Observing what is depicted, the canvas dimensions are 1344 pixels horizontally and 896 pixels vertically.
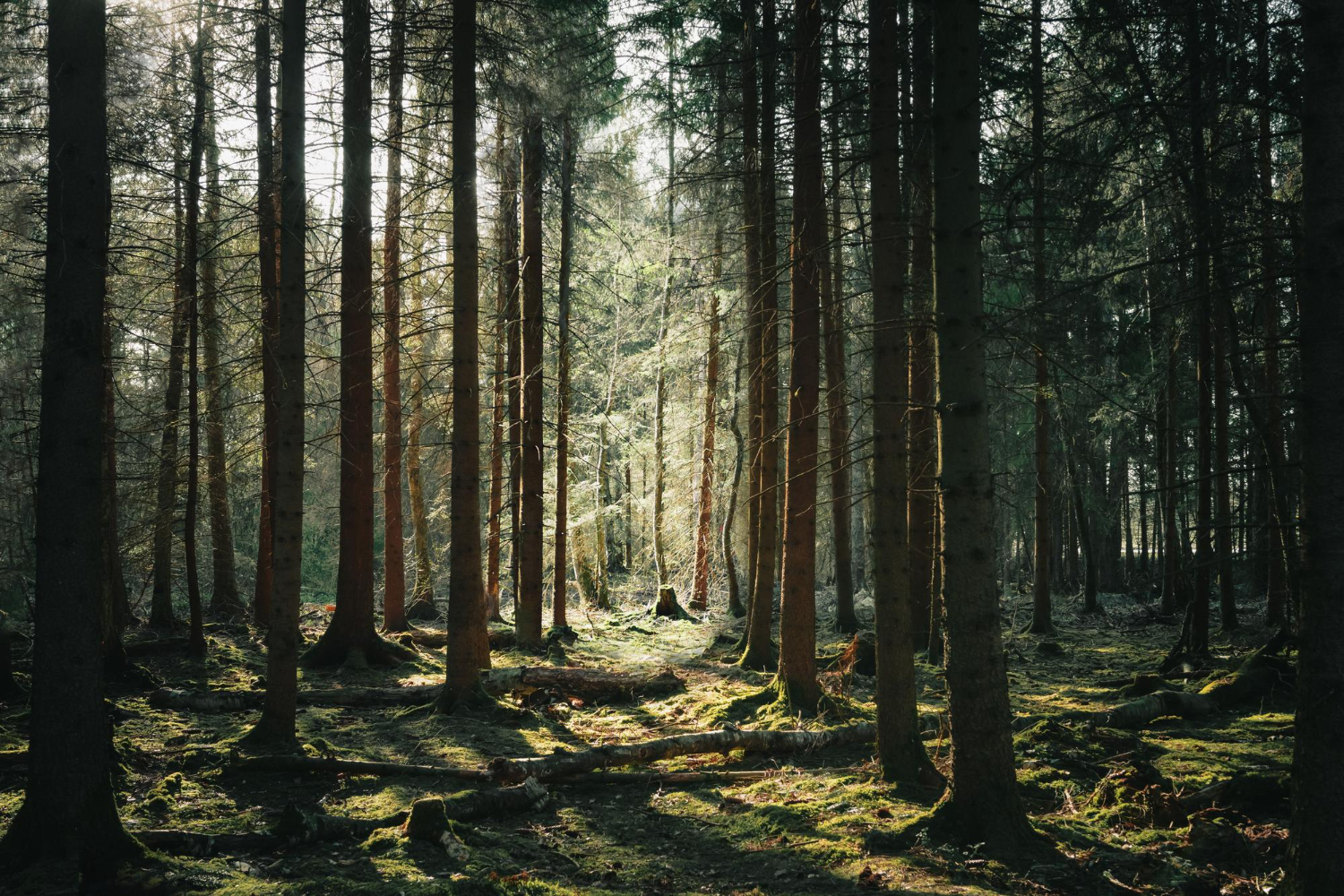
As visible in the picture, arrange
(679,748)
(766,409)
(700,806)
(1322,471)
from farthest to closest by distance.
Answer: (766,409), (679,748), (700,806), (1322,471)

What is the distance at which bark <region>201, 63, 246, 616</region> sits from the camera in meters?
14.1

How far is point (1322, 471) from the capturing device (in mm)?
3875

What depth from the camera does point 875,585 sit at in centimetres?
684

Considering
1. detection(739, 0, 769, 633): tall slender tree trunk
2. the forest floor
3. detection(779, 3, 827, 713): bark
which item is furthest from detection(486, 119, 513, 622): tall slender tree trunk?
detection(779, 3, 827, 713): bark

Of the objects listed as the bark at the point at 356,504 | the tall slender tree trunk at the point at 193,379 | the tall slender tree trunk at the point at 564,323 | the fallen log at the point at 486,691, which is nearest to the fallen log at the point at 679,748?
the fallen log at the point at 486,691

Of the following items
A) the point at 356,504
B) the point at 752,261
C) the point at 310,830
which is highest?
the point at 752,261

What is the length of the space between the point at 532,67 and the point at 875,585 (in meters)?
7.83

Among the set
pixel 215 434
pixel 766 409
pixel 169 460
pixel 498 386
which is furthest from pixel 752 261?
pixel 215 434

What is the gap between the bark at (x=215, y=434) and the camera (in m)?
14.1

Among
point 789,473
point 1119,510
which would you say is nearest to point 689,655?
point 789,473

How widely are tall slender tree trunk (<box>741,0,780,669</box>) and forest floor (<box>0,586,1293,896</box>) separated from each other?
176cm

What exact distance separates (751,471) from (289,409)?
6.89m

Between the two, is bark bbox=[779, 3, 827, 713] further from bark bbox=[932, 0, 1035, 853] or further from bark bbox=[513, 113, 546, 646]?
bark bbox=[513, 113, 546, 646]

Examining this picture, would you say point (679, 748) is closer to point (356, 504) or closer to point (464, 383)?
point (464, 383)
